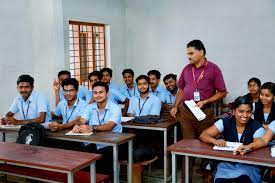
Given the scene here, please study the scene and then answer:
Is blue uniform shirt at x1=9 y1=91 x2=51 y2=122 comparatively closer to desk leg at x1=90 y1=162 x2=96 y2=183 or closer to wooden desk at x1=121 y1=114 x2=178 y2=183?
wooden desk at x1=121 y1=114 x2=178 y2=183

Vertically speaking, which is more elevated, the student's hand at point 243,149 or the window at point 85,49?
the window at point 85,49

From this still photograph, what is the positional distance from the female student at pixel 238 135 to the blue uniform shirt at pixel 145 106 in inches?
62.0

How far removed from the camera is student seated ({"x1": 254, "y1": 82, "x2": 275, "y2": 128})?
3803mm

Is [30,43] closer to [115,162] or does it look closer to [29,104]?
[29,104]

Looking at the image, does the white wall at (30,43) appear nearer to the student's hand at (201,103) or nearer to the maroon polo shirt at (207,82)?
the maroon polo shirt at (207,82)

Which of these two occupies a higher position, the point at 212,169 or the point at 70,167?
the point at 70,167

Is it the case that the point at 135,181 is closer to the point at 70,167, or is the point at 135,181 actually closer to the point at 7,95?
the point at 70,167

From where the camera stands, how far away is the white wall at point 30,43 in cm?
505

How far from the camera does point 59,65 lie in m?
5.79

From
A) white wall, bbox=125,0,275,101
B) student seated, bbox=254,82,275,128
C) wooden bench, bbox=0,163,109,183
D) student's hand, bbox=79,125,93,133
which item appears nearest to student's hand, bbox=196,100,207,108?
student seated, bbox=254,82,275,128

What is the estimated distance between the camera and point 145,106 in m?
4.75

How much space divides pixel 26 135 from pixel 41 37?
249 cm

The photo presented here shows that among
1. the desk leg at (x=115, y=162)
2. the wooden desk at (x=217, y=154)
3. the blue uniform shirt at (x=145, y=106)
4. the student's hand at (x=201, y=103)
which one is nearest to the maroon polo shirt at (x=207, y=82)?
the student's hand at (x=201, y=103)

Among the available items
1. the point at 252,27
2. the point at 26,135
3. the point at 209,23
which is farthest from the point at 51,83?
the point at 252,27
